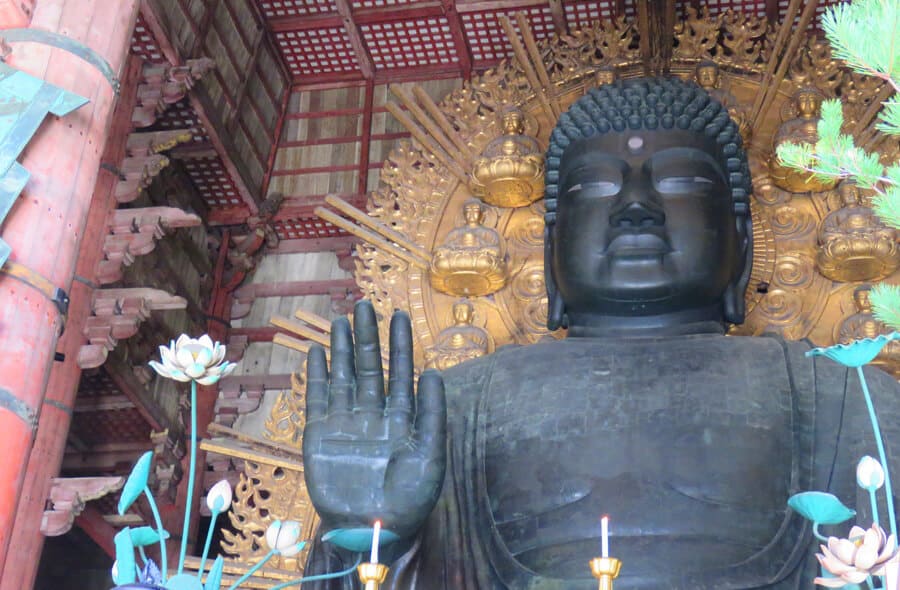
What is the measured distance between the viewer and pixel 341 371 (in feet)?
9.25

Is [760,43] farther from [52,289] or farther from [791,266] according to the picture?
[52,289]

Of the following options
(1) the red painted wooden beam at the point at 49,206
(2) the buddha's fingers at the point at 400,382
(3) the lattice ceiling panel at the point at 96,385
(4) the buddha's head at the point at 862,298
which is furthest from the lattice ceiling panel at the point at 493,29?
(2) the buddha's fingers at the point at 400,382

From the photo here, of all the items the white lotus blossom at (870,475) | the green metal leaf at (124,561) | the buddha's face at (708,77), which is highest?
the buddha's face at (708,77)

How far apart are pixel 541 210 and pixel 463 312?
521 millimetres

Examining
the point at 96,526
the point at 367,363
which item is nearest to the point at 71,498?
the point at 96,526

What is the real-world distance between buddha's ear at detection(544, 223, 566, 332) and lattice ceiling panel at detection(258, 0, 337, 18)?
2085 millimetres

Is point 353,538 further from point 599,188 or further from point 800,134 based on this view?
point 800,134

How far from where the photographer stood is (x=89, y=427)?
5.77 m

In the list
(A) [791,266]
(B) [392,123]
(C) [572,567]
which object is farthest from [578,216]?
(B) [392,123]

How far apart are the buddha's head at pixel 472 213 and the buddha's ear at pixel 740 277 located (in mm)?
910

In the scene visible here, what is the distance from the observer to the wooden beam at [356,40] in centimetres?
556

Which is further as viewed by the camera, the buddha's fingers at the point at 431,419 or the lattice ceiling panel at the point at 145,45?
the lattice ceiling panel at the point at 145,45

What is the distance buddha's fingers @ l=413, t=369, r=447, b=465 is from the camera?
9.02ft

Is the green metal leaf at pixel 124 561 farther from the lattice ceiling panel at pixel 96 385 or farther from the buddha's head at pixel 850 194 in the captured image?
the lattice ceiling panel at pixel 96 385
